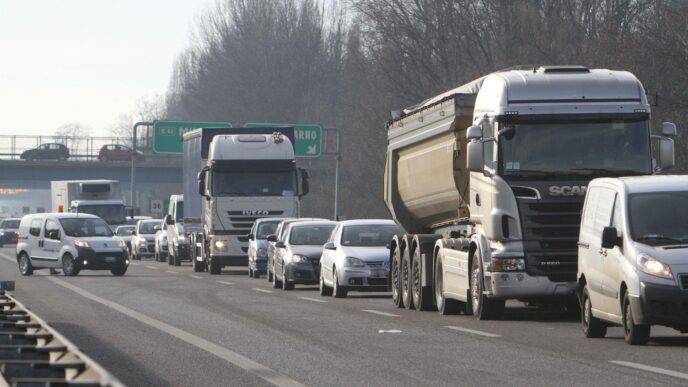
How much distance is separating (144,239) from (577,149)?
50677 millimetres

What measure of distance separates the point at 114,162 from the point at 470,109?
87.3m

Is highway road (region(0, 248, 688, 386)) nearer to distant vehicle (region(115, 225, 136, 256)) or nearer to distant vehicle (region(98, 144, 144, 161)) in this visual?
distant vehicle (region(115, 225, 136, 256))

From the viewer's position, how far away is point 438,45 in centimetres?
7331

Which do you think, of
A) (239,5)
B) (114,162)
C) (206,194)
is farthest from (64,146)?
(206,194)

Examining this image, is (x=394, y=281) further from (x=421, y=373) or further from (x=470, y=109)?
(x=421, y=373)

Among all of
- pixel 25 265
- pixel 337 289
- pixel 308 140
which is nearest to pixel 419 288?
pixel 337 289

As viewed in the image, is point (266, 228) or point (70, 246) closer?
point (266, 228)

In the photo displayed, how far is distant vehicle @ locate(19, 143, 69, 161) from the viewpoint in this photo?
105938mm

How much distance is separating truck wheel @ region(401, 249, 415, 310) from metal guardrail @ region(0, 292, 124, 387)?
501 inches

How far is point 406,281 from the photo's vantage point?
26.5 metres

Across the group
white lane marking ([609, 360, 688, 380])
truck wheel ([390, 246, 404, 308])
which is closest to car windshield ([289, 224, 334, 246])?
truck wheel ([390, 246, 404, 308])

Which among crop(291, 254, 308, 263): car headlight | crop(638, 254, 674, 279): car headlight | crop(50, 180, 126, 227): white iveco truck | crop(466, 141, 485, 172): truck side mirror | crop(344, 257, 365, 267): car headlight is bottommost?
crop(638, 254, 674, 279): car headlight

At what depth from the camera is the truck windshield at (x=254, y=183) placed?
44.5 m

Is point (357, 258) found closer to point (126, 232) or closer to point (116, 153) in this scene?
point (126, 232)
